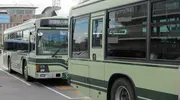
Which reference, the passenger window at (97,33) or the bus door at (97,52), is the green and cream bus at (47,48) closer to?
the bus door at (97,52)

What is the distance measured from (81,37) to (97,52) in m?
1.30

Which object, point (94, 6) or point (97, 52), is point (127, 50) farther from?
point (94, 6)

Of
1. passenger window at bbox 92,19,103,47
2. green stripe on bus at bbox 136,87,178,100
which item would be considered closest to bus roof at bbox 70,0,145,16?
passenger window at bbox 92,19,103,47

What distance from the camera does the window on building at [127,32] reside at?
652 centimetres

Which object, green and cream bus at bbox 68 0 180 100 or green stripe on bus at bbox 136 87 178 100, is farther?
green and cream bus at bbox 68 0 180 100

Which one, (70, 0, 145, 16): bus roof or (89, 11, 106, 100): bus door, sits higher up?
(70, 0, 145, 16): bus roof

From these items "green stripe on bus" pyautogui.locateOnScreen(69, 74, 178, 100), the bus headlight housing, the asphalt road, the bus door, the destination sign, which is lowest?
the asphalt road

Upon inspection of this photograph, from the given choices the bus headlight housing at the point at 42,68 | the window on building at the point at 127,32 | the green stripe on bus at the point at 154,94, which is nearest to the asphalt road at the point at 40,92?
the bus headlight housing at the point at 42,68

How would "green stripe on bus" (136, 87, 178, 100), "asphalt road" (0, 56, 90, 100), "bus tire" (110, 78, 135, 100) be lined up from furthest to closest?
1. "asphalt road" (0, 56, 90, 100)
2. "bus tire" (110, 78, 135, 100)
3. "green stripe on bus" (136, 87, 178, 100)

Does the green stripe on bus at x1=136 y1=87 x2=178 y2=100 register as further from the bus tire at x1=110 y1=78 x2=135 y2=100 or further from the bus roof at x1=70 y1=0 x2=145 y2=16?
the bus roof at x1=70 y1=0 x2=145 y2=16

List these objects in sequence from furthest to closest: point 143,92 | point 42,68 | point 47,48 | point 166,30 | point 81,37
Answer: point 47,48 → point 42,68 → point 81,37 → point 143,92 → point 166,30

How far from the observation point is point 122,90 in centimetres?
737

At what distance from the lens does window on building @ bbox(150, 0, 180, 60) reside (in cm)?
566

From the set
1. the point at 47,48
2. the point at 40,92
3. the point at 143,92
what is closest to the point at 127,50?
the point at 143,92
